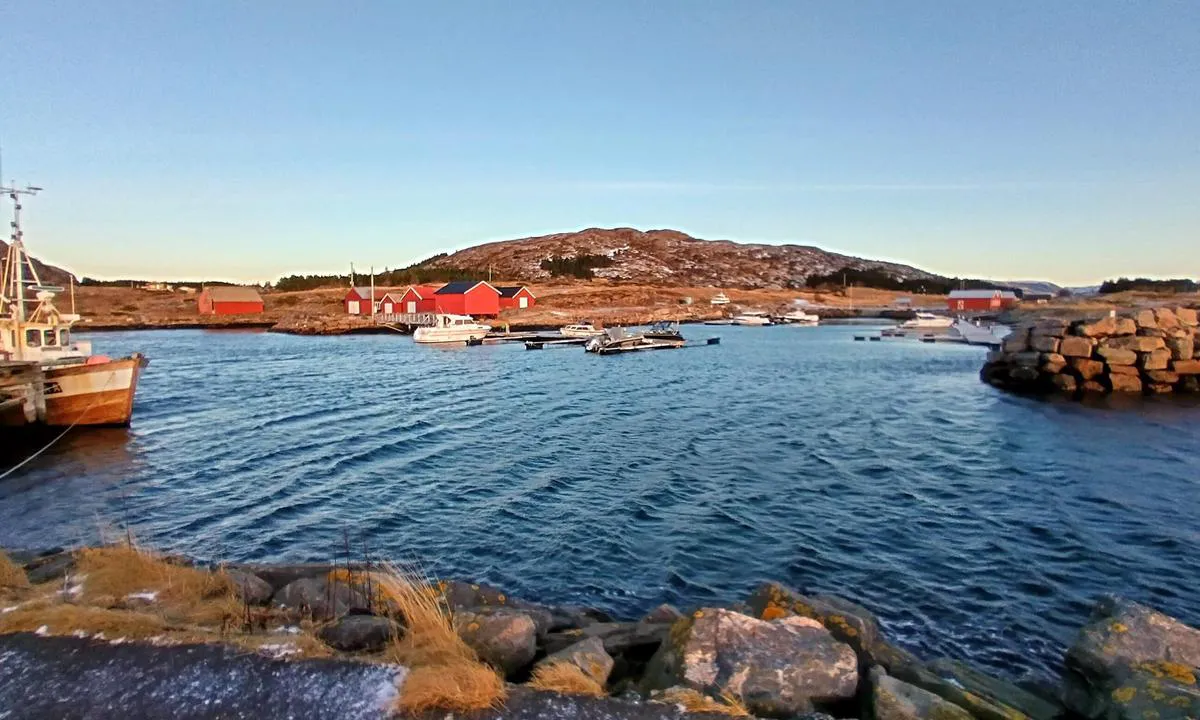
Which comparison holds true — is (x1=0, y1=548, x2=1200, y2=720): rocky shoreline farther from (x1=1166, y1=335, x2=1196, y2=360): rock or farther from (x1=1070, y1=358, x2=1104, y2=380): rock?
(x1=1166, y1=335, x2=1196, y2=360): rock

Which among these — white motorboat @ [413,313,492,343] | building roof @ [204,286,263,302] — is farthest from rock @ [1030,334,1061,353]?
building roof @ [204,286,263,302]

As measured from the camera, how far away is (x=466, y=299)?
9331 cm

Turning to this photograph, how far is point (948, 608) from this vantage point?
411 inches

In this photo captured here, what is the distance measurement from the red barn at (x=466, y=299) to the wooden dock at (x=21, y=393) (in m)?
68.8

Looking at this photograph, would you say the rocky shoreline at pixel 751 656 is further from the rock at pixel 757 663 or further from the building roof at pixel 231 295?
the building roof at pixel 231 295

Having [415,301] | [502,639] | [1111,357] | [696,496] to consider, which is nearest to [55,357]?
[696,496]

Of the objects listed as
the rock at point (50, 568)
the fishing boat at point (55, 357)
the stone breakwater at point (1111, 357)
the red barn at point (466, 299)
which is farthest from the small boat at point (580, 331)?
the rock at point (50, 568)

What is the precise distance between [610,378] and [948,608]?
3278 centimetres

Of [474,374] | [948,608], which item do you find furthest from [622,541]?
[474,374]

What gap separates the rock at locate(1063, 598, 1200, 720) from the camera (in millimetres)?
5531

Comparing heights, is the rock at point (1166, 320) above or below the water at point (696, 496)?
above

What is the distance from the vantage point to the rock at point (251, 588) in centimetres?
789

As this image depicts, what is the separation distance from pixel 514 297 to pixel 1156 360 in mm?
81352

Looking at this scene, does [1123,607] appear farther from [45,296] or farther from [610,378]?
[610,378]
